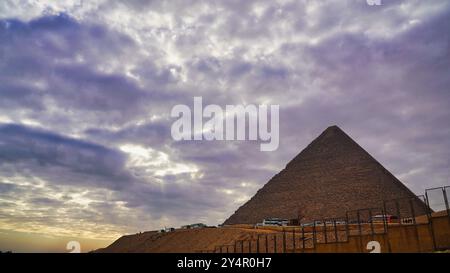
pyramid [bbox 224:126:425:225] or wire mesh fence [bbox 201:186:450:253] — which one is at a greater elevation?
pyramid [bbox 224:126:425:225]

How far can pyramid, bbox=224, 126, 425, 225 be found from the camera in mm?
119062

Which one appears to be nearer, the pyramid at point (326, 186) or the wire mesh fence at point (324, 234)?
the wire mesh fence at point (324, 234)

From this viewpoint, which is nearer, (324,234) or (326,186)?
(324,234)

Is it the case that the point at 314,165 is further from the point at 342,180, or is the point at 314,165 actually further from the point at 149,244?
the point at 149,244

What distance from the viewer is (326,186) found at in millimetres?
131625

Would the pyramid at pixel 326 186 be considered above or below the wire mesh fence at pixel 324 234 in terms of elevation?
above

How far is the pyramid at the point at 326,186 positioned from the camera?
4688 inches

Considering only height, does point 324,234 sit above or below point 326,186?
below

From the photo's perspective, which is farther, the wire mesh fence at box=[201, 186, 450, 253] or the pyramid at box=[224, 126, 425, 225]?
the pyramid at box=[224, 126, 425, 225]
